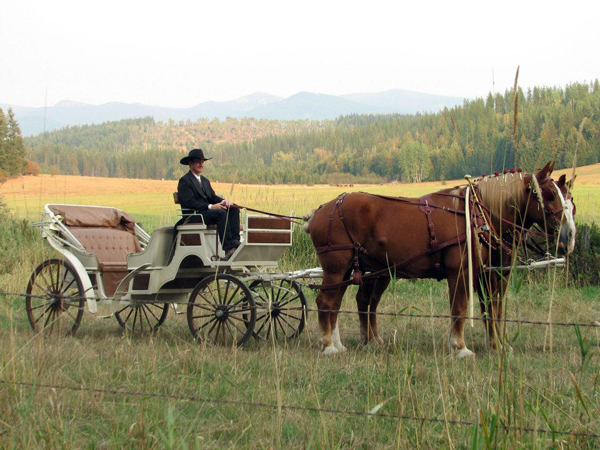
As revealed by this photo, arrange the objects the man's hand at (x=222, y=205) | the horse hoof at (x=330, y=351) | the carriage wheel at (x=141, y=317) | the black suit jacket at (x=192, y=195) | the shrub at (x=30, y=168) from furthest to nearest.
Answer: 1. the shrub at (x=30, y=168)
2. the carriage wheel at (x=141, y=317)
3. the black suit jacket at (x=192, y=195)
4. the man's hand at (x=222, y=205)
5. the horse hoof at (x=330, y=351)

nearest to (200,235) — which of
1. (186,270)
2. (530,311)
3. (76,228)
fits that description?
(186,270)

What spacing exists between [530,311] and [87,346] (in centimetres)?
544

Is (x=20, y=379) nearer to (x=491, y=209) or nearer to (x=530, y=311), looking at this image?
(x=491, y=209)

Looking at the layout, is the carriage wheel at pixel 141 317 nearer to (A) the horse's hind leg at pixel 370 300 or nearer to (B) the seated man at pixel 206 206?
(B) the seated man at pixel 206 206

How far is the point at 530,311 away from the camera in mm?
8766

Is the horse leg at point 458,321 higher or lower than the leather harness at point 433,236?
lower

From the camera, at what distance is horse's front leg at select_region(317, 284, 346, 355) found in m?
6.71

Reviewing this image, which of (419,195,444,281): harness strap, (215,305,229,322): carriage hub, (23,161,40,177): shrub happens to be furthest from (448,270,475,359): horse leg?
(23,161,40,177): shrub

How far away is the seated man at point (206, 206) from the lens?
693cm

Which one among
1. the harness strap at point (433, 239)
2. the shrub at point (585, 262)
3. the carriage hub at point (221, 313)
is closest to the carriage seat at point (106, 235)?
the carriage hub at point (221, 313)

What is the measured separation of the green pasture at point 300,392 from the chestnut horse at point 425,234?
0.59m

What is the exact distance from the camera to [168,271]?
7203mm

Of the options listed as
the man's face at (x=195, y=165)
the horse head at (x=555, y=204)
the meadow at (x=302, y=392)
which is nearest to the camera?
the meadow at (x=302, y=392)

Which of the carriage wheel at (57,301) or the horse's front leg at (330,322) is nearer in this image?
the horse's front leg at (330,322)
